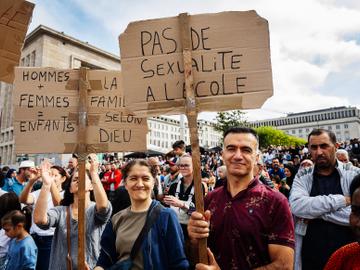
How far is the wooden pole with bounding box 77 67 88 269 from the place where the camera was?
2707 millimetres

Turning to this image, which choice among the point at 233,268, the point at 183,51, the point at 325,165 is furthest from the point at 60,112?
the point at 325,165

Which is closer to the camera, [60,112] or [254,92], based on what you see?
[254,92]

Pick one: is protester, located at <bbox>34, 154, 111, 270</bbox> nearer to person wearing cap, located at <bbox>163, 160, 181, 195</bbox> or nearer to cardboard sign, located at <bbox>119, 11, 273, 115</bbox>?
cardboard sign, located at <bbox>119, 11, 273, 115</bbox>

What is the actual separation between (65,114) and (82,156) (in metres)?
0.55

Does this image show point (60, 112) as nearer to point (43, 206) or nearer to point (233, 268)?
point (43, 206)

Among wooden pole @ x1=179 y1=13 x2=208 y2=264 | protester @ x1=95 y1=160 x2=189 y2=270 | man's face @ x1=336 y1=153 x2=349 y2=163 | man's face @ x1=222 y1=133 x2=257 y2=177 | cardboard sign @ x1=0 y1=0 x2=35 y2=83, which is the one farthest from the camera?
man's face @ x1=336 y1=153 x2=349 y2=163

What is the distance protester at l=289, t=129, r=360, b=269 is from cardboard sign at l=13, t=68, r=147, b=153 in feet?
5.75

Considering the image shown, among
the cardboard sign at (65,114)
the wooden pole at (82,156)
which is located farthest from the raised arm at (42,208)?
the wooden pole at (82,156)

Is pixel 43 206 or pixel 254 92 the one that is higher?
pixel 254 92

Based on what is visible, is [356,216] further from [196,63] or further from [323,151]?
[323,151]

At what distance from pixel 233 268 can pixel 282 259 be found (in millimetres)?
305

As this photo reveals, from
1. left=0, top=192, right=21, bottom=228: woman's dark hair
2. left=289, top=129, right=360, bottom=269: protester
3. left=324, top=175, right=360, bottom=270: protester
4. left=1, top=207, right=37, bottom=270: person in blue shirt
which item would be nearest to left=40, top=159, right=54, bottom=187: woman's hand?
left=1, top=207, right=37, bottom=270: person in blue shirt

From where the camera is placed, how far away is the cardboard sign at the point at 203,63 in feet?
7.36

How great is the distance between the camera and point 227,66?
7.50 ft
